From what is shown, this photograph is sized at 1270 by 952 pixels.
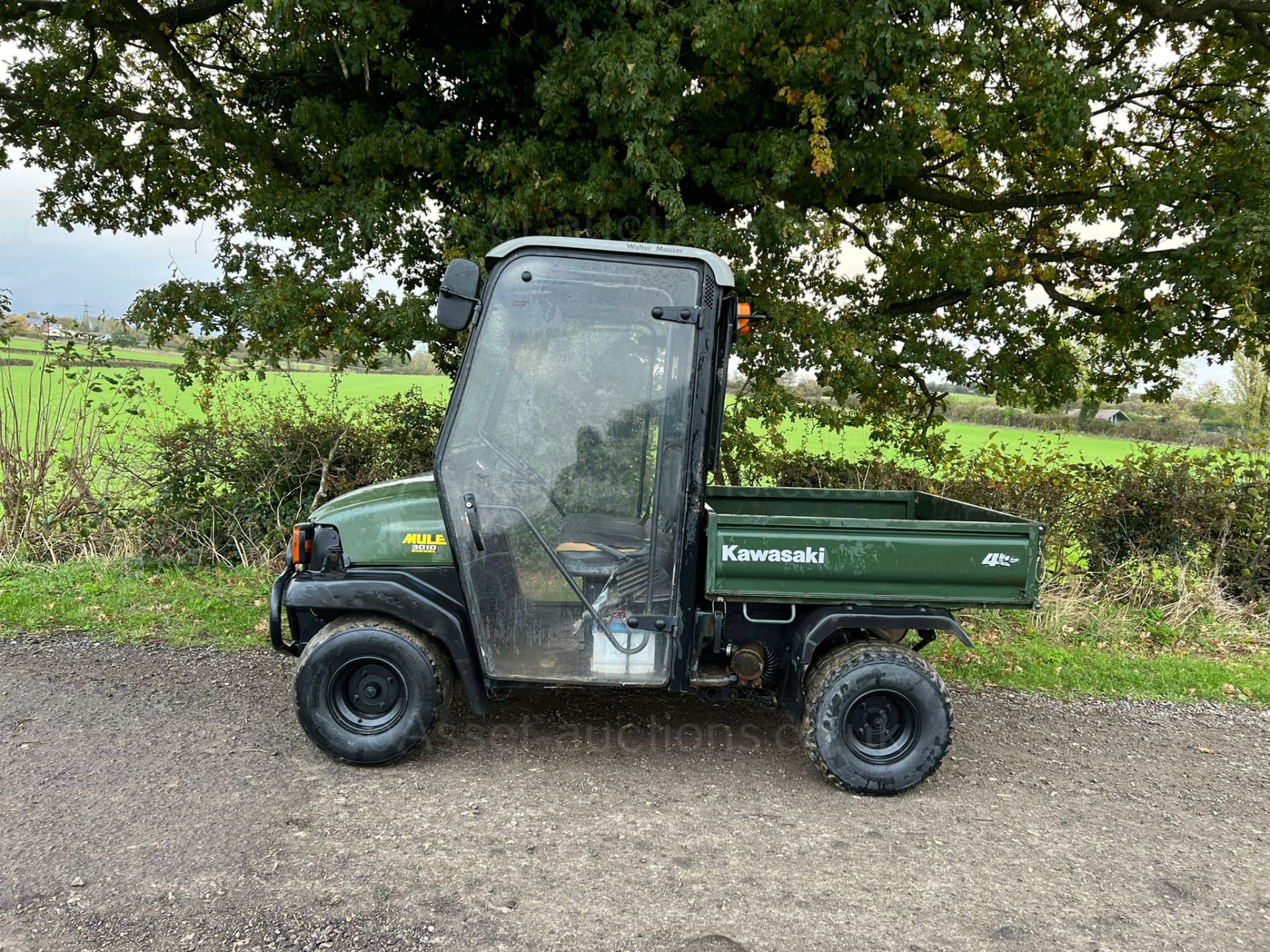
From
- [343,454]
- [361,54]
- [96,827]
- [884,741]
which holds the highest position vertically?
[361,54]

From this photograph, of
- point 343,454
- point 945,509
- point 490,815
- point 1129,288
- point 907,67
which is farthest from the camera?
point 343,454

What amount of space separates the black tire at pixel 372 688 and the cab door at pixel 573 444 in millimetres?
361

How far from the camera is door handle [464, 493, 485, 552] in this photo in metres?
3.84

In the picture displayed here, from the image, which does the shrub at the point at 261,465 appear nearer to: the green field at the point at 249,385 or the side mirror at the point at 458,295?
the green field at the point at 249,385

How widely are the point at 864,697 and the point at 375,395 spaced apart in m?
5.72

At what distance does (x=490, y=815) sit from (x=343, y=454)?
5.10 m

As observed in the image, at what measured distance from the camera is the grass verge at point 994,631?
222 inches

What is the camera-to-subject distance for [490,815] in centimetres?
353

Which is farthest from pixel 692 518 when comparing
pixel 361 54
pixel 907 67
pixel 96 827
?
pixel 361 54

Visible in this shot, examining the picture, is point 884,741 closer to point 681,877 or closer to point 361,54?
point 681,877

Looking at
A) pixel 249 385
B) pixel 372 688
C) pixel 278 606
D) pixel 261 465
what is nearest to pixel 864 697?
pixel 372 688

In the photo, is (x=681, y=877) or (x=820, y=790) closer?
(x=681, y=877)

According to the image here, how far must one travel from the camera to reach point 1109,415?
9.50m

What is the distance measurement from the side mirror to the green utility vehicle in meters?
0.16
